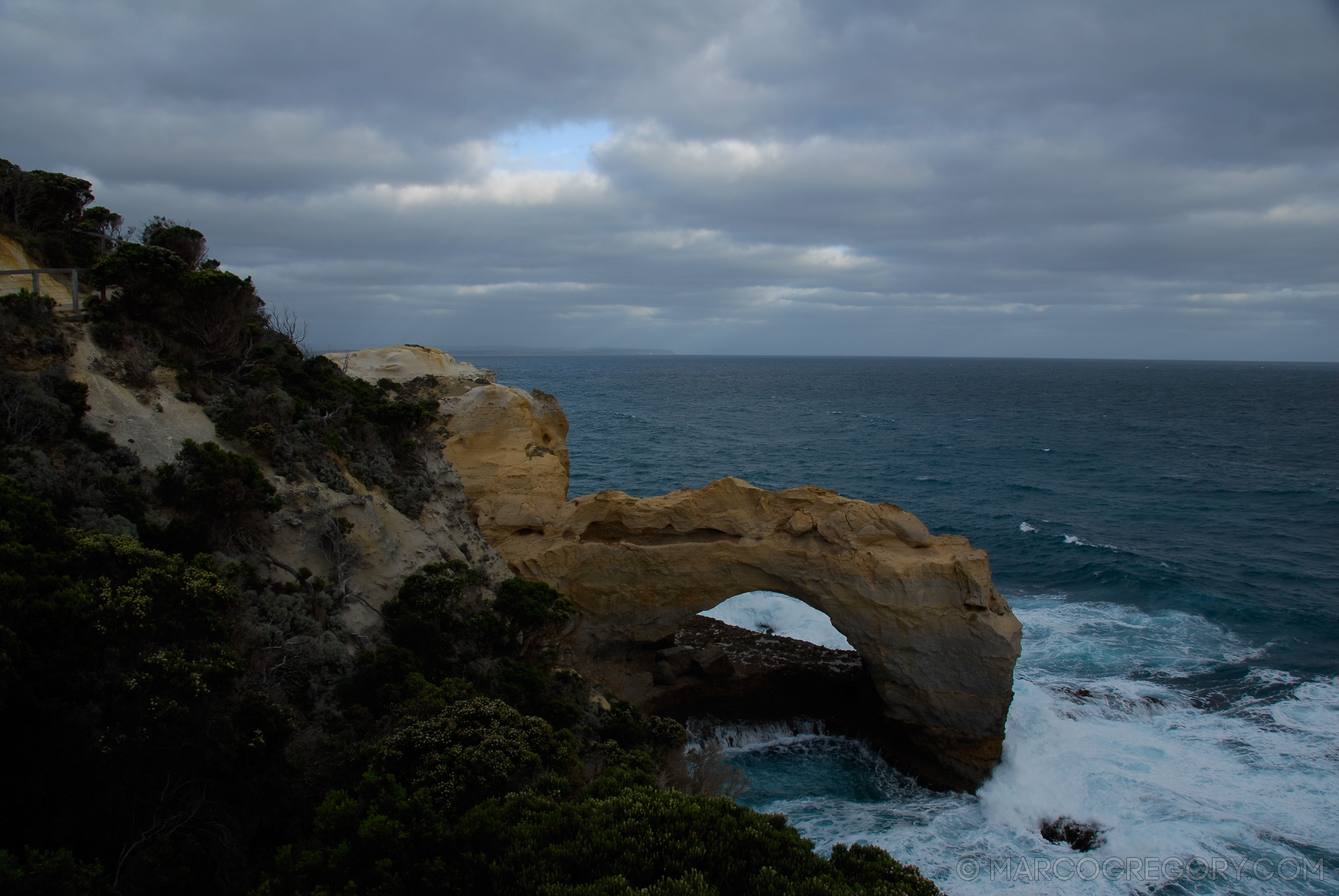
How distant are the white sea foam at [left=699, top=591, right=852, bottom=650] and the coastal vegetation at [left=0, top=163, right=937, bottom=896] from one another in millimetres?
Answer: 13401

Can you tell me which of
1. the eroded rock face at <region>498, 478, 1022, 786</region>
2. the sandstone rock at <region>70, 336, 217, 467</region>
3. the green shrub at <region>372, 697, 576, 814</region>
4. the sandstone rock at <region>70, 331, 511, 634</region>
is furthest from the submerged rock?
the sandstone rock at <region>70, 336, 217, 467</region>

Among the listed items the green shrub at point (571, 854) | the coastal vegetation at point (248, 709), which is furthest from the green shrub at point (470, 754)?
the green shrub at point (571, 854)

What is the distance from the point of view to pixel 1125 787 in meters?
19.5

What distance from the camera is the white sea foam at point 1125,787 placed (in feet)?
57.4

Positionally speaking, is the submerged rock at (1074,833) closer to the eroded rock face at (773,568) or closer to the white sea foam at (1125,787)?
the white sea foam at (1125,787)

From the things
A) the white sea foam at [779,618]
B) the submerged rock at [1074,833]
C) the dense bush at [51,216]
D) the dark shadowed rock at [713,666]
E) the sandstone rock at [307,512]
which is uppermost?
the dense bush at [51,216]

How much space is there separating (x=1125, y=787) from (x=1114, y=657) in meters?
8.67

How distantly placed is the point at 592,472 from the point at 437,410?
2984cm

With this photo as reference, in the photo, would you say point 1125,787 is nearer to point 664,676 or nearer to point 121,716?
point 664,676

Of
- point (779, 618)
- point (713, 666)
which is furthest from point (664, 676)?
point (779, 618)

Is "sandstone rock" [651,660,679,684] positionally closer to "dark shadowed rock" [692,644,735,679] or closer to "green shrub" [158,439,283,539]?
"dark shadowed rock" [692,644,735,679]

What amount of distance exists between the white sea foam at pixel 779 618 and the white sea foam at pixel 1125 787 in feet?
20.3

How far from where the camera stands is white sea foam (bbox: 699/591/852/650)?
95.5ft

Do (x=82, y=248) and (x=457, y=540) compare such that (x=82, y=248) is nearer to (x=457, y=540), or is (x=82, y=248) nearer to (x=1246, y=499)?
(x=457, y=540)
